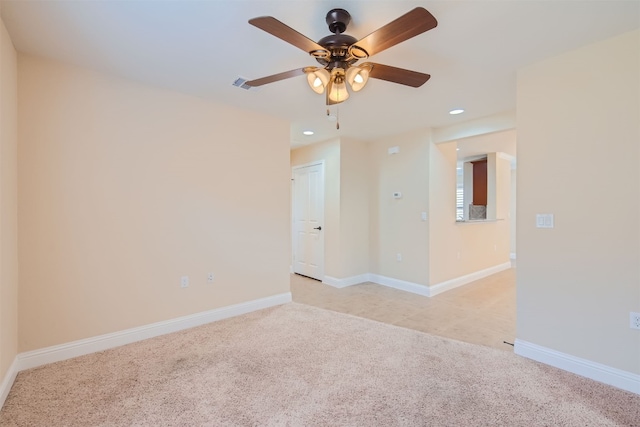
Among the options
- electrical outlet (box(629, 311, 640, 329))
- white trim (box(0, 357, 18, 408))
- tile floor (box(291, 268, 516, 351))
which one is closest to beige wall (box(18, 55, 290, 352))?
white trim (box(0, 357, 18, 408))

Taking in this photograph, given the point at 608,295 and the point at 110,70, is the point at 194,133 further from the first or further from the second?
the point at 608,295

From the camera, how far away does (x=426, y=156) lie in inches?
169

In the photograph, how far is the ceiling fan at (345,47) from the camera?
1.44 m

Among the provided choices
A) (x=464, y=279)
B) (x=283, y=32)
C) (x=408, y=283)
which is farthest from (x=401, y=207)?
(x=283, y=32)

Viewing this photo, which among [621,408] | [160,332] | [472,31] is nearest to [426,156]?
[472,31]

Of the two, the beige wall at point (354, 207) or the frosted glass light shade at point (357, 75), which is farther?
the beige wall at point (354, 207)

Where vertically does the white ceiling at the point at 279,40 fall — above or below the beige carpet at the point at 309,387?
above

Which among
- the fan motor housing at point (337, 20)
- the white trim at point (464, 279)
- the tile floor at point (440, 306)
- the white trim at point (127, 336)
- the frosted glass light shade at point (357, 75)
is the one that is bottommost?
the tile floor at point (440, 306)

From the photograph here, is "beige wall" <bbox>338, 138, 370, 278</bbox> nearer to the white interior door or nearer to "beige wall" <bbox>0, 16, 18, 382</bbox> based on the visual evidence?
the white interior door

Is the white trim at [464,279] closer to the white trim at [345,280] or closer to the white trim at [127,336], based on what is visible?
the white trim at [345,280]

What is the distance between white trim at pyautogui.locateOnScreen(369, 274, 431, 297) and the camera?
436cm

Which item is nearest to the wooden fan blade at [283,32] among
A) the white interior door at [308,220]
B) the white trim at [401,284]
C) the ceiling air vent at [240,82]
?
the ceiling air vent at [240,82]

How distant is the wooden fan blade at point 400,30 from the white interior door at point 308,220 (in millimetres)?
3471

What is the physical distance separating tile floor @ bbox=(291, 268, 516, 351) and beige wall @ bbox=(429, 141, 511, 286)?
0.33 meters
